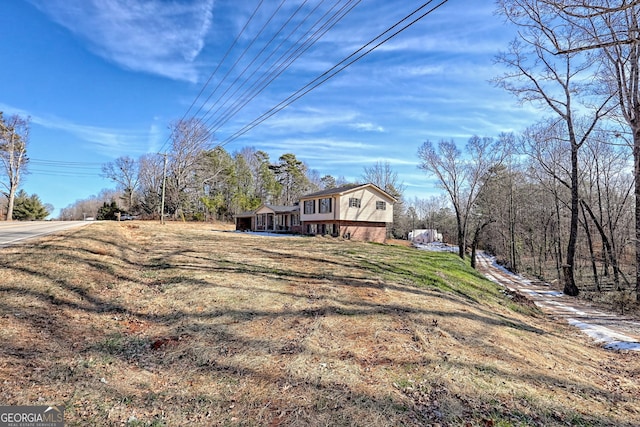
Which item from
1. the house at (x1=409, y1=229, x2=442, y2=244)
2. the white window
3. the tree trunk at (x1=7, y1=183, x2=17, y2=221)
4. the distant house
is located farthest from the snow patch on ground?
the tree trunk at (x1=7, y1=183, x2=17, y2=221)

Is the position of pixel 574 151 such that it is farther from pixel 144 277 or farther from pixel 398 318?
pixel 144 277

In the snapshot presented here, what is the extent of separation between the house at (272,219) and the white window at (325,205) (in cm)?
369

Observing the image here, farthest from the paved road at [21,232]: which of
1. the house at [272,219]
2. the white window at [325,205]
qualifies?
the house at [272,219]

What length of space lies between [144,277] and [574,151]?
19085mm

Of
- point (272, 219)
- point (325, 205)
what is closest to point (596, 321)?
point (325, 205)

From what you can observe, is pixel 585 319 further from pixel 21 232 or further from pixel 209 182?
pixel 209 182

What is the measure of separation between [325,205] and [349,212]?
2.10 meters

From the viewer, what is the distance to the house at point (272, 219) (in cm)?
3026

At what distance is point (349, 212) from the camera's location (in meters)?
24.9

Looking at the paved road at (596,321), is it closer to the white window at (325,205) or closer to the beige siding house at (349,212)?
the beige siding house at (349,212)

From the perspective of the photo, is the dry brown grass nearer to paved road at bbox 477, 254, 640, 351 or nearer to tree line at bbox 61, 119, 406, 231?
paved road at bbox 477, 254, 640, 351

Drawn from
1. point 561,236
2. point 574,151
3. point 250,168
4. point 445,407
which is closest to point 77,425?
point 445,407

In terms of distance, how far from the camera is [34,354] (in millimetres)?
3340

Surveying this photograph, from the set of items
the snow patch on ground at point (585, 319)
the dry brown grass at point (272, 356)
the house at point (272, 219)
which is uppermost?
the house at point (272, 219)
